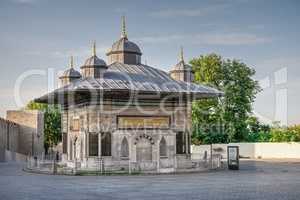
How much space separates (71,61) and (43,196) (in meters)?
21.7

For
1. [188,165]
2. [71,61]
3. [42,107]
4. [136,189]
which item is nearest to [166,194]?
[136,189]

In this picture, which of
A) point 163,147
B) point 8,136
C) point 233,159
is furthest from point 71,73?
point 8,136

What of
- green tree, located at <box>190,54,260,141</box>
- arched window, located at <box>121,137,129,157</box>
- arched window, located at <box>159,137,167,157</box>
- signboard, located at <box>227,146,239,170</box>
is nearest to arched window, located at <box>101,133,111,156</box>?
arched window, located at <box>121,137,129,157</box>

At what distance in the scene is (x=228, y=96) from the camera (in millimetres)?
49500

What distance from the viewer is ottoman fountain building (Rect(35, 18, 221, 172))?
29125 mm

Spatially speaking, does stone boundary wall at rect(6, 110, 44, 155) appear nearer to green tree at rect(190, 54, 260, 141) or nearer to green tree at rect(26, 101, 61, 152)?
green tree at rect(26, 101, 61, 152)

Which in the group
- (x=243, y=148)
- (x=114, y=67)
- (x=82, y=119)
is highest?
(x=114, y=67)

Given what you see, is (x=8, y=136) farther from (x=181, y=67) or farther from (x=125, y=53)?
(x=181, y=67)

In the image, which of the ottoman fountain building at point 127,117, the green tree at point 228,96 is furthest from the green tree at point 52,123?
the ottoman fountain building at point 127,117

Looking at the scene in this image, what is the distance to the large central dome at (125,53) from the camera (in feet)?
116

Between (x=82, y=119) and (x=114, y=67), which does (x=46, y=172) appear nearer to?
(x=82, y=119)

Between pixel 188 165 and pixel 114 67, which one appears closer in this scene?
pixel 188 165

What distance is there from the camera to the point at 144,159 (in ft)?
99.2

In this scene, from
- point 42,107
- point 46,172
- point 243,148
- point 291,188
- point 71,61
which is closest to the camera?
Answer: point 291,188
